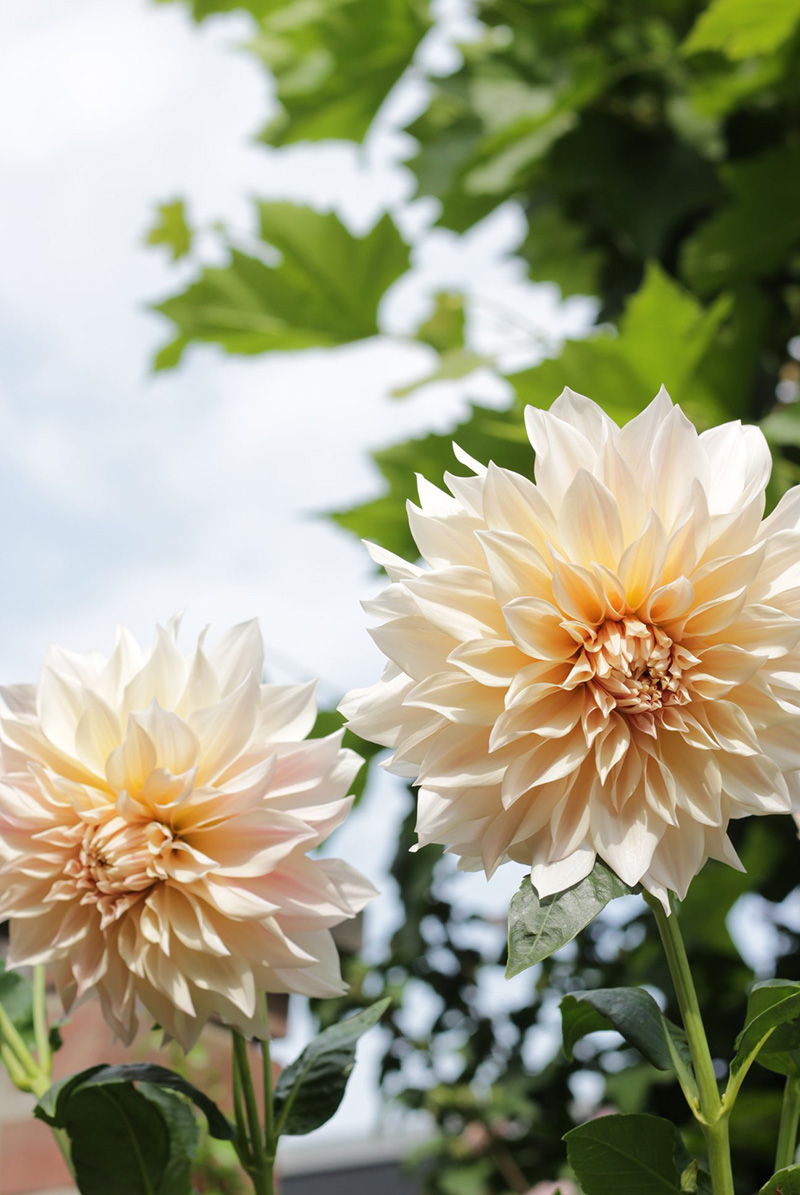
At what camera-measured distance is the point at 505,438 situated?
0.79 meters

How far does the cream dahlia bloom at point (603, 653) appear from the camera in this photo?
0.28m

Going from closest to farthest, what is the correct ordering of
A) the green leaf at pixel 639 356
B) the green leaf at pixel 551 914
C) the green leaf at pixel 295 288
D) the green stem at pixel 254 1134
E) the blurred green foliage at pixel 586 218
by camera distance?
the green leaf at pixel 551 914 → the green stem at pixel 254 1134 → the green leaf at pixel 639 356 → the blurred green foliage at pixel 586 218 → the green leaf at pixel 295 288

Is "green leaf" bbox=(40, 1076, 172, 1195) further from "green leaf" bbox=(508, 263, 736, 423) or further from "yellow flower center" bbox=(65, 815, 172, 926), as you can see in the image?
"green leaf" bbox=(508, 263, 736, 423)

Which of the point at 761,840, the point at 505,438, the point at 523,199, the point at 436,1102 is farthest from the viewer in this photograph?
the point at 436,1102

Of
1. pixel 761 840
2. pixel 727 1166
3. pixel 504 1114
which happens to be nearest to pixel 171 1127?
pixel 727 1166

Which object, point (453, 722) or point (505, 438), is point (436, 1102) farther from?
point (453, 722)

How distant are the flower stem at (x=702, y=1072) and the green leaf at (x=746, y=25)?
0.71 m

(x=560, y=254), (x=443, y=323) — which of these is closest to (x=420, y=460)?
(x=443, y=323)

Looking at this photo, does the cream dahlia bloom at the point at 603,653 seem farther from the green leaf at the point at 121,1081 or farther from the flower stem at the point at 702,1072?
the green leaf at the point at 121,1081

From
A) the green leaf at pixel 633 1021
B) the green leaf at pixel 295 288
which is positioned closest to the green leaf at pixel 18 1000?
the green leaf at pixel 633 1021

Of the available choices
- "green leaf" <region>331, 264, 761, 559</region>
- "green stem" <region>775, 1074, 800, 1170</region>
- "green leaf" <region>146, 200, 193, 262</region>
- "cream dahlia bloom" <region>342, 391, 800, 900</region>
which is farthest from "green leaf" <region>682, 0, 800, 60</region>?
"green stem" <region>775, 1074, 800, 1170</region>

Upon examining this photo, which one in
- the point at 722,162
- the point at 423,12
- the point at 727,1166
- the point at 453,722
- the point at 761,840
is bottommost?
the point at 761,840

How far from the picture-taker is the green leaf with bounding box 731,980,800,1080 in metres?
0.27

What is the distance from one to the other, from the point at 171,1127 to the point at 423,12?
104 centimetres
